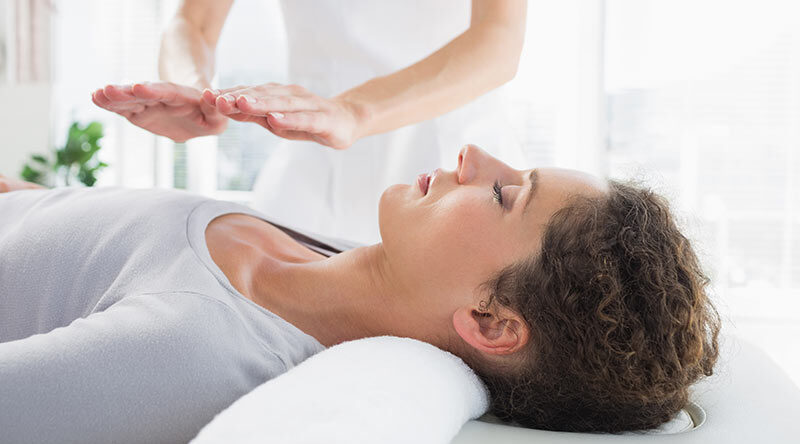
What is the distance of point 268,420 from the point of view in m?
0.80

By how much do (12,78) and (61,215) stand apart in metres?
2.80

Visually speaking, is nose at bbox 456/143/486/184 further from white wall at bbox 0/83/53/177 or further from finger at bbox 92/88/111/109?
white wall at bbox 0/83/53/177

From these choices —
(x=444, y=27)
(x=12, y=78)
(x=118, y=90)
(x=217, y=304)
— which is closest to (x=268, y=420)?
(x=217, y=304)

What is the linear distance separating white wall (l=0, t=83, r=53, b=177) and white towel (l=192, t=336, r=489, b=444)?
323 centimetres

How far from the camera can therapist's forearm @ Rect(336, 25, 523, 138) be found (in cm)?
157

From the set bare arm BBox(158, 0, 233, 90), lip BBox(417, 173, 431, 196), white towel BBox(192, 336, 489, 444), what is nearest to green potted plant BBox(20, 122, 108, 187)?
bare arm BBox(158, 0, 233, 90)

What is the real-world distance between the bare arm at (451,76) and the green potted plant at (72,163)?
268 centimetres

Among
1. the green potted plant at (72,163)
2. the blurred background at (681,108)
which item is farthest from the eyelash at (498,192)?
the green potted plant at (72,163)

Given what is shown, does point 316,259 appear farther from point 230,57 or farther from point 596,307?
point 230,57

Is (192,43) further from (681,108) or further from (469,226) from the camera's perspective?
(681,108)

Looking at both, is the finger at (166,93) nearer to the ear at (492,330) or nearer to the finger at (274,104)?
the finger at (274,104)

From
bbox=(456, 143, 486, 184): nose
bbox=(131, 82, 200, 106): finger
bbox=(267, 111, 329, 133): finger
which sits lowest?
bbox=(456, 143, 486, 184): nose

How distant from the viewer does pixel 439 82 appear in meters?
1.67

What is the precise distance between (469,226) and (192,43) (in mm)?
1064
